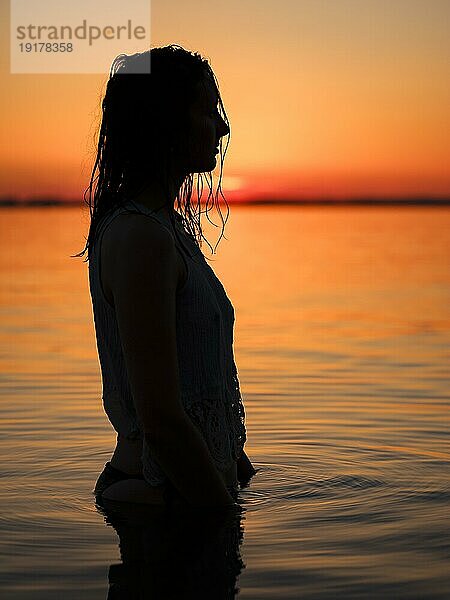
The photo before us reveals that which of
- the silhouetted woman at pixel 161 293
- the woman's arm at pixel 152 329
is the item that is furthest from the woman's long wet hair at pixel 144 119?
the woman's arm at pixel 152 329

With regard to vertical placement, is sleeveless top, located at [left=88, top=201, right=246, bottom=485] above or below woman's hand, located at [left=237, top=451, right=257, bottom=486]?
above

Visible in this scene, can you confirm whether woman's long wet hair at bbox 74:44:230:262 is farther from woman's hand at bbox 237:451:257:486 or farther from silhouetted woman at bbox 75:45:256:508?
woman's hand at bbox 237:451:257:486

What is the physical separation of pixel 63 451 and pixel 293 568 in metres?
3.40

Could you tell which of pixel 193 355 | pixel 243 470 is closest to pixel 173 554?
pixel 243 470

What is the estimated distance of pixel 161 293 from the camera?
399 cm

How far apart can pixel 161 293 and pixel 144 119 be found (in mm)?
767

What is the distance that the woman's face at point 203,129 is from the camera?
14.4 ft

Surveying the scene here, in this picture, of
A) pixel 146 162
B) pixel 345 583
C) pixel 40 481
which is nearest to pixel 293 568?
pixel 345 583

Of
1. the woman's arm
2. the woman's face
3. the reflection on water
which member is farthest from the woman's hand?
the woman's face

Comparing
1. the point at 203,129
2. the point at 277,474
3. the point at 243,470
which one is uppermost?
the point at 203,129

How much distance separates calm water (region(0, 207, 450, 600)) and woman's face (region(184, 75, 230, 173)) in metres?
1.45

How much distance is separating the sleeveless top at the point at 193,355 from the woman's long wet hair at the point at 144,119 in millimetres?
154

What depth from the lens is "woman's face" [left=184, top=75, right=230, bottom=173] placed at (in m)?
4.39

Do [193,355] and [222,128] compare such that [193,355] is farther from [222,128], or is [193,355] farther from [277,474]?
[277,474]
